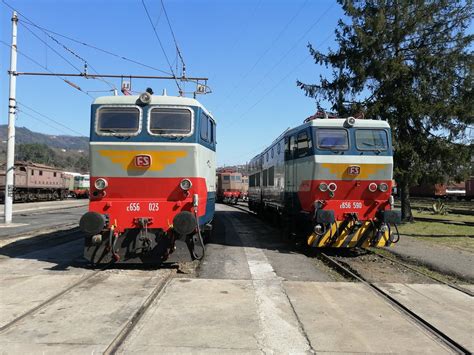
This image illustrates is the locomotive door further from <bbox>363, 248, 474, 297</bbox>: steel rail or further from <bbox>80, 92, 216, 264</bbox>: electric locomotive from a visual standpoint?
<bbox>80, 92, 216, 264</bbox>: electric locomotive

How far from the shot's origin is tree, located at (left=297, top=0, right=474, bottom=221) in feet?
60.1

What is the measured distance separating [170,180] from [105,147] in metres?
1.46

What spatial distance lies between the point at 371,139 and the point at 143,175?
5.93 meters

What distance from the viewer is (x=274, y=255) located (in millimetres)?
11609

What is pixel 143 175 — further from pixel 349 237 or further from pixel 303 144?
pixel 349 237

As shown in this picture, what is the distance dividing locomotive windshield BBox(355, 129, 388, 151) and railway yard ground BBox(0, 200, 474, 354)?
275 cm

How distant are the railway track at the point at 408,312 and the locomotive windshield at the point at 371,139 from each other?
3.19 m

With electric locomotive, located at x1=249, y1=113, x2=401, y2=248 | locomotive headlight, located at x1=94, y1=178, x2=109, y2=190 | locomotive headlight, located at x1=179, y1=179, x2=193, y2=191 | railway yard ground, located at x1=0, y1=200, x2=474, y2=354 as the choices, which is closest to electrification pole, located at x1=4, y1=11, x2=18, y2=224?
railway yard ground, located at x1=0, y1=200, x2=474, y2=354

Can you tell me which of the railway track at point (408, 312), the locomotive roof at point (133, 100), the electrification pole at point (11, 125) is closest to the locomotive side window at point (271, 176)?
the railway track at point (408, 312)

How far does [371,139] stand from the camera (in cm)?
1171

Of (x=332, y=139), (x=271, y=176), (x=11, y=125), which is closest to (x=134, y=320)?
(x=332, y=139)

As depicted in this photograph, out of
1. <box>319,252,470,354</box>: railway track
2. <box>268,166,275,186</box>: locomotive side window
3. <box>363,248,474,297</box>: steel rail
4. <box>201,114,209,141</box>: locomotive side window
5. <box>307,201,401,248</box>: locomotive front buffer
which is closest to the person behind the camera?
<box>319,252,470,354</box>: railway track

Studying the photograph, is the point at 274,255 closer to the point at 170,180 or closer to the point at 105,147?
the point at 170,180

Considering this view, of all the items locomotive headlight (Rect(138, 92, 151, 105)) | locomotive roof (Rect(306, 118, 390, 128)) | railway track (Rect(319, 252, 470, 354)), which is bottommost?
railway track (Rect(319, 252, 470, 354))
